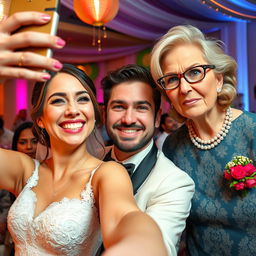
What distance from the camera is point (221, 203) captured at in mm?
1905

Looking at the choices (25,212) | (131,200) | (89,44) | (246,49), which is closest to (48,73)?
(131,200)

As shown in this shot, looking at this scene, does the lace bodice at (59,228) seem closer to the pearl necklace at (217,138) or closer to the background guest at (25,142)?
the pearl necklace at (217,138)

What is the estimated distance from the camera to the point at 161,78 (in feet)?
6.28

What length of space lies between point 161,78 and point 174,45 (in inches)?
7.4

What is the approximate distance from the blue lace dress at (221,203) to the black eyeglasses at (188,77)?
0.33 meters

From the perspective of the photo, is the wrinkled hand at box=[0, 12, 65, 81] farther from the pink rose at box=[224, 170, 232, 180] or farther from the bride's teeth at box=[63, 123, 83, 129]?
the pink rose at box=[224, 170, 232, 180]

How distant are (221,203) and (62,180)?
801 millimetres

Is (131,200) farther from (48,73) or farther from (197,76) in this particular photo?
(197,76)

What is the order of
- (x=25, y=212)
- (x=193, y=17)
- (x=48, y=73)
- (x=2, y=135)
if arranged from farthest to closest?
(x=193, y=17) < (x=2, y=135) < (x=25, y=212) < (x=48, y=73)

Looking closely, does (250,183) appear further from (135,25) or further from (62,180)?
(135,25)

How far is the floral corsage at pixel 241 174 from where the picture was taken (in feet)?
5.88

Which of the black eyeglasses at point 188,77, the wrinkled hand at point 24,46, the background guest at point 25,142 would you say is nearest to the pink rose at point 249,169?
the black eyeglasses at point 188,77

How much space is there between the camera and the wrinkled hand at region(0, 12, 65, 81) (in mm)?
840

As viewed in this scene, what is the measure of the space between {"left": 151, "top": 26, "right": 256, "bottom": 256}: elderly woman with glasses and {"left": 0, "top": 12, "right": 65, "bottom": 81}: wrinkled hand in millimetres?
1084
